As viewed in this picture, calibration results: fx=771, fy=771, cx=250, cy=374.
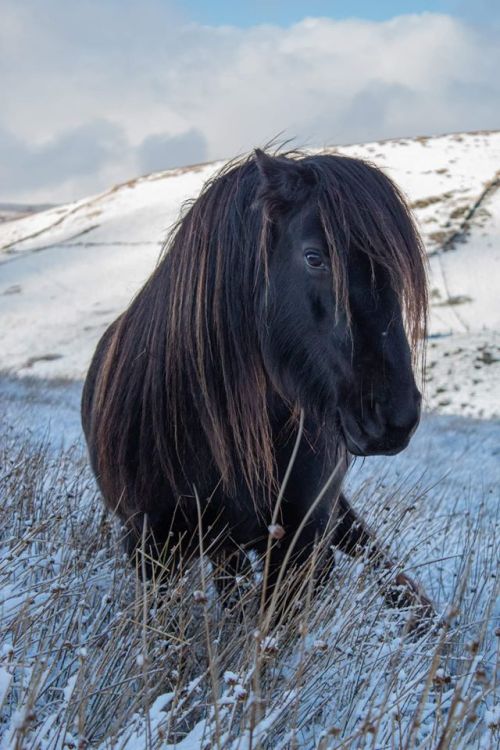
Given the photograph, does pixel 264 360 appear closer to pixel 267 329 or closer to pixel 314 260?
pixel 267 329

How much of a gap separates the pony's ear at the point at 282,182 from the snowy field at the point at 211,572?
141cm

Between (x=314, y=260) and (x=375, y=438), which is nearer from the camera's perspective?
(x=375, y=438)

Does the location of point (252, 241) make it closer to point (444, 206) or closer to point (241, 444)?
point (241, 444)

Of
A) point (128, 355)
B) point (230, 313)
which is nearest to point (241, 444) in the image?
point (230, 313)

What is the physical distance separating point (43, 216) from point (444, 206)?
72.4 feet

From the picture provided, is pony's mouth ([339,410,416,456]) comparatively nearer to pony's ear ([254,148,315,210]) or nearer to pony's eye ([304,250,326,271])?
pony's eye ([304,250,326,271])

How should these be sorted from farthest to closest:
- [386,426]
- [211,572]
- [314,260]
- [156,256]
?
[156,256], [211,572], [314,260], [386,426]

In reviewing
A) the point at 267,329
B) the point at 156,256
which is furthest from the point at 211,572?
the point at 156,256

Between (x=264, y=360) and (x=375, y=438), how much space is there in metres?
0.62

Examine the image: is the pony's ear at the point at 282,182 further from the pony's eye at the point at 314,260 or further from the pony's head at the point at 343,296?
the pony's eye at the point at 314,260

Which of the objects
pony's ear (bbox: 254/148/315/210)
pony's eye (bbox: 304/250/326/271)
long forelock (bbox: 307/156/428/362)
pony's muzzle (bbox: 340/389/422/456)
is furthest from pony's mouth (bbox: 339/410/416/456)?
pony's ear (bbox: 254/148/315/210)

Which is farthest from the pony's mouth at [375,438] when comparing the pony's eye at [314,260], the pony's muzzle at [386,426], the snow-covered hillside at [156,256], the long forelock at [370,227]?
the snow-covered hillside at [156,256]

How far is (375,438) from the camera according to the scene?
8.45 ft

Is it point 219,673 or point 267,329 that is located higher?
point 267,329
